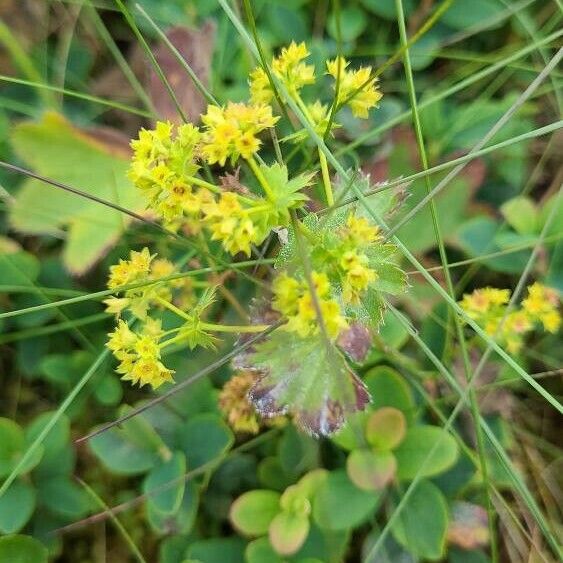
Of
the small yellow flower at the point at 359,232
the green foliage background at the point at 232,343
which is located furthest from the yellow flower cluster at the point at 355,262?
the green foliage background at the point at 232,343

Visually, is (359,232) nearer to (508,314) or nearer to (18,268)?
(508,314)

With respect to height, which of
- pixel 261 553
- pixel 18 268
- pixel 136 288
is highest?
pixel 18 268

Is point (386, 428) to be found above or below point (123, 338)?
below

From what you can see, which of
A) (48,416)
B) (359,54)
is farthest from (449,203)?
(48,416)

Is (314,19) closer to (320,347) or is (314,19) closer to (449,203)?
(449,203)

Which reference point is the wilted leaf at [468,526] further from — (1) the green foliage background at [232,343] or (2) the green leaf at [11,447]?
(2) the green leaf at [11,447]

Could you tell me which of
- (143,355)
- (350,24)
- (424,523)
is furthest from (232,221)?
(350,24)
